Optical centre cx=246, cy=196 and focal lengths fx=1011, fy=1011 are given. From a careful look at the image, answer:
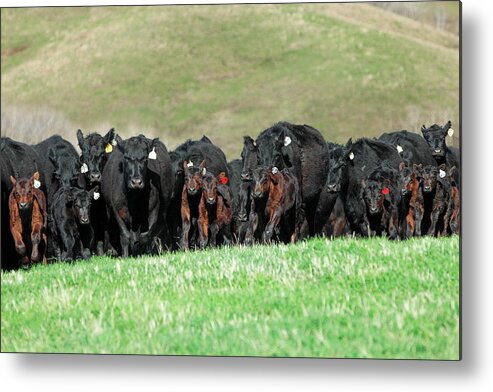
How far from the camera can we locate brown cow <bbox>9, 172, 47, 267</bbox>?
10.3m

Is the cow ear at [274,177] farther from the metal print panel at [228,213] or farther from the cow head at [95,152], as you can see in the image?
the cow head at [95,152]

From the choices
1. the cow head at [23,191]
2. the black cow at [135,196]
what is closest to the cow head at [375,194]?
the black cow at [135,196]

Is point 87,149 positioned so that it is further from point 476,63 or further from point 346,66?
point 346,66

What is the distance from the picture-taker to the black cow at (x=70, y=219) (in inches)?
436

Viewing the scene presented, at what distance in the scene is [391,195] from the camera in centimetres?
1062

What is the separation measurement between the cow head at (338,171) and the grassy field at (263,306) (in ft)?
5.92

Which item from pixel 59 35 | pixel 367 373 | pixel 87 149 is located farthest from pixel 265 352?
pixel 59 35

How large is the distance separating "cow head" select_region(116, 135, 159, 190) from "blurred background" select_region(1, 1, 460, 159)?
1491mm

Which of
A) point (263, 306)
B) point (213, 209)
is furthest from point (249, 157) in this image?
point (263, 306)

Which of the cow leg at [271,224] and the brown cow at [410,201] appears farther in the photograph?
the cow leg at [271,224]

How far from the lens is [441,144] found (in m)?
9.92

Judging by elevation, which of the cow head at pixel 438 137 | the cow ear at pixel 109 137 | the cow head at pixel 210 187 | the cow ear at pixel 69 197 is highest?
the cow ear at pixel 109 137

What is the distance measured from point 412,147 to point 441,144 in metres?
0.99

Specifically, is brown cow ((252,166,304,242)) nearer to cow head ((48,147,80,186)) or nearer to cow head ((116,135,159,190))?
cow head ((116,135,159,190))
